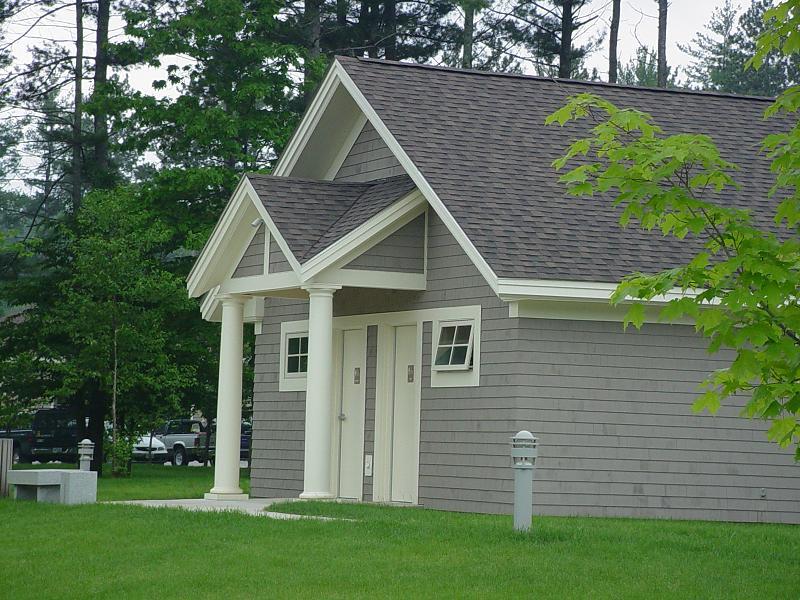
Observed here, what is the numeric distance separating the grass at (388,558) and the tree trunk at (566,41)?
93.2ft

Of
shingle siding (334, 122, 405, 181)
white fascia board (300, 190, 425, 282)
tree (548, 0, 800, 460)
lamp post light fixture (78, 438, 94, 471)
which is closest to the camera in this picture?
tree (548, 0, 800, 460)

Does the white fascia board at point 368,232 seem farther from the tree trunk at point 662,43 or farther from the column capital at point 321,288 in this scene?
the tree trunk at point 662,43

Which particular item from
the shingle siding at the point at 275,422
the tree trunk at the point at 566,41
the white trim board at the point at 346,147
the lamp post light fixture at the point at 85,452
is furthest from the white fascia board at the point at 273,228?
the tree trunk at the point at 566,41

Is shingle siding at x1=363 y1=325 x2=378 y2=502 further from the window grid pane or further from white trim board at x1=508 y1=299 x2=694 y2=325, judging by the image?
white trim board at x1=508 y1=299 x2=694 y2=325

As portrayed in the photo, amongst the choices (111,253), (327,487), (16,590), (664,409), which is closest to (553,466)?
(664,409)

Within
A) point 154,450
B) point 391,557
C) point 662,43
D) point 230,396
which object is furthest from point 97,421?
point 391,557

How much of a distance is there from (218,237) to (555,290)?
18.2ft

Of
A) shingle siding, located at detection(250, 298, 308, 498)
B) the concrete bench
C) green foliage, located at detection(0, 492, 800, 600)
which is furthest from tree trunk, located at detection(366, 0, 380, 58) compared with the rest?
green foliage, located at detection(0, 492, 800, 600)

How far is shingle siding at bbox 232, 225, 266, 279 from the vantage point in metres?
19.1

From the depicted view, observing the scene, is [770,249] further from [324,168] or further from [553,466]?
[324,168]

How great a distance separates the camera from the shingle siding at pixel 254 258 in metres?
19.1

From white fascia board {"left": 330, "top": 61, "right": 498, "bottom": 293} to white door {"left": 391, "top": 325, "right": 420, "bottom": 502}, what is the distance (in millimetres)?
2154

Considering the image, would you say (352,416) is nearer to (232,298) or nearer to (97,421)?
(232,298)

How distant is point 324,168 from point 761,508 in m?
8.26
